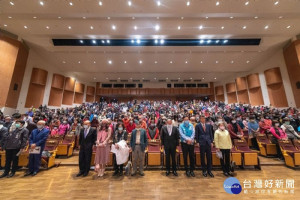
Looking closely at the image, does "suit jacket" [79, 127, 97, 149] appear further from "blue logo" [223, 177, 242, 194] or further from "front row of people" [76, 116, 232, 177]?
"blue logo" [223, 177, 242, 194]

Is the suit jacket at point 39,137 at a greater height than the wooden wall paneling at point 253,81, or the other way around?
the wooden wall paneling at point 253,81

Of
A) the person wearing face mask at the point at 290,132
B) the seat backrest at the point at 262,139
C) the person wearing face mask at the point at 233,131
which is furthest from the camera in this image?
the seat backrest at the point at 262,139

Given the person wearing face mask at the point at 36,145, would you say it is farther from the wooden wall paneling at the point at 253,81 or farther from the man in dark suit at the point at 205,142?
the wooden wall paneling at the point at 253,81

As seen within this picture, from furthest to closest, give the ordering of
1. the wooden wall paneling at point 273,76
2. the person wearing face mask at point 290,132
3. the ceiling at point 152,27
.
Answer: the wooden wall paneling at point 273,76 < the ceiling at point 152,27 < the person wearing face mask at point 290,132

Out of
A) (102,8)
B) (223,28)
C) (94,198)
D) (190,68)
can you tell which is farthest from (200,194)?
(190,68)

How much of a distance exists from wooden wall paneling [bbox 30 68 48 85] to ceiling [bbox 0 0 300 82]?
1.33 meters

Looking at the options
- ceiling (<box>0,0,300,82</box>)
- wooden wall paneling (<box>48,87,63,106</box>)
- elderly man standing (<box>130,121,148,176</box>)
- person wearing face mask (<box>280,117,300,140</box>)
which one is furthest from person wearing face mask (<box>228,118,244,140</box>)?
wooden wall paneling (<box>48,87,63,106</box>)

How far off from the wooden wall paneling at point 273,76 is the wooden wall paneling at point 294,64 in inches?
31.8

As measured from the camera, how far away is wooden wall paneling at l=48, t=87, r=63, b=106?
12045mm

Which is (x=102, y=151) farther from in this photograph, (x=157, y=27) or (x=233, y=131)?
(x=157, y=27)

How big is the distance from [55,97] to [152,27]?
11632 mm

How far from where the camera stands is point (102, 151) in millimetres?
2871

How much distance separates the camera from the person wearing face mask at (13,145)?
9.24ft

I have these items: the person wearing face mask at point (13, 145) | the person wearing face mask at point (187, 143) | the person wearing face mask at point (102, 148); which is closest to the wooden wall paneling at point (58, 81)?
the person wearing face mask at point (13, 145)
